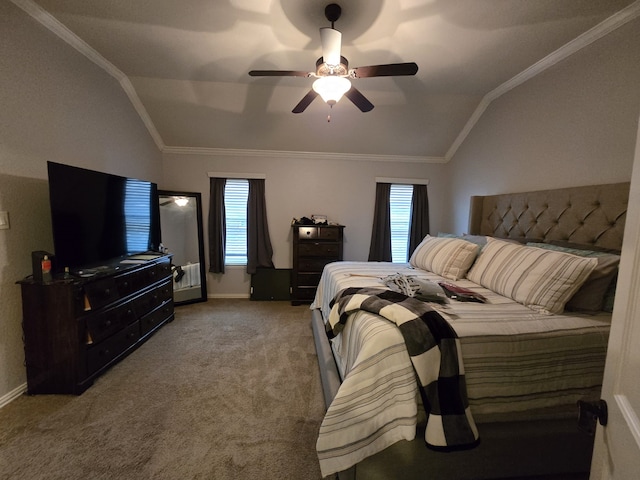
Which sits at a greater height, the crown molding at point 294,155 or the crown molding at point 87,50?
the crown molding at point 87,50

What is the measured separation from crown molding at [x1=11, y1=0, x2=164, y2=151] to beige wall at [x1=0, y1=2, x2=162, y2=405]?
0.14ft

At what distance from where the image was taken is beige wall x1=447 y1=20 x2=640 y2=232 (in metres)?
1.82

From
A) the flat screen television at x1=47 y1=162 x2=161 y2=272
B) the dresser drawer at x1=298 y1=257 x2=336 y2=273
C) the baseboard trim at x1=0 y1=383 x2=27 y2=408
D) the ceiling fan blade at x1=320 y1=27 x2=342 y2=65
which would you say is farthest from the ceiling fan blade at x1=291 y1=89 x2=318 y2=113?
the baseboard trim at x1=0 y1=383 x2=27 y2=408

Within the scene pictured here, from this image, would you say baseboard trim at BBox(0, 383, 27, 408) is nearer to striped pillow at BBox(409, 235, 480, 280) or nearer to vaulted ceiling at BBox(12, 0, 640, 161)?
vaulted ceiling at BBox(12, 0, 640, 161)

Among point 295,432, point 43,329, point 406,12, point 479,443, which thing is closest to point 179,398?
point 295,432

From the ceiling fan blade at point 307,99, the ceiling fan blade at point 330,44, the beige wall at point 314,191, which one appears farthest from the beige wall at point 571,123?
the ceiling fan blade at point 307,99

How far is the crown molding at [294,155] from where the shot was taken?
154 inches

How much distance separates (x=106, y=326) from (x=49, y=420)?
0.64 m

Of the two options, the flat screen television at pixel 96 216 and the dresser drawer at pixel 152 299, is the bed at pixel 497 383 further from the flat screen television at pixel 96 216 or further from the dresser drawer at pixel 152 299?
the flat screen television at pixel 96 216

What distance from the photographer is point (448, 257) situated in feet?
7.89

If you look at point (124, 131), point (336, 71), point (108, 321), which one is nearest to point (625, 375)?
point (336, 71)

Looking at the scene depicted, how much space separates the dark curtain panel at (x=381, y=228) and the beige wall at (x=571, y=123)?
1.34 metres

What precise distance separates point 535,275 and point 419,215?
268cm

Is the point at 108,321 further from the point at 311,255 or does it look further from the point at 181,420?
the point at 311,255
